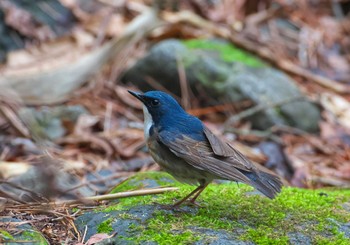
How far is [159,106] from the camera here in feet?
16.3

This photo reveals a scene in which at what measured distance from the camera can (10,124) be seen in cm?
741

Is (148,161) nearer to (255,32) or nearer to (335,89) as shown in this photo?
(335,89)

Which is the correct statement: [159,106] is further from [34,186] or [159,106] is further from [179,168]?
[34,186]

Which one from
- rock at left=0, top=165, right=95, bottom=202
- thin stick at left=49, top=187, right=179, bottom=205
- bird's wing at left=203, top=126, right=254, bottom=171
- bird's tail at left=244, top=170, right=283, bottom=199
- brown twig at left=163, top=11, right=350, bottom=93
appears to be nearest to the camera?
bird's tail at left=244, top=170, right=283, bottom=199

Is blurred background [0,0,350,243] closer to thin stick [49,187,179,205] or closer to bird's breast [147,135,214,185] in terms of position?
thin stick [49,187,179,205]

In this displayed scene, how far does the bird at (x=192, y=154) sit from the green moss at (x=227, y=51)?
500 centimetres

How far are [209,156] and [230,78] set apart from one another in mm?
4978

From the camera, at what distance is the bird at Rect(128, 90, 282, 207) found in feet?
14.3

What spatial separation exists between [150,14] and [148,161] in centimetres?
404

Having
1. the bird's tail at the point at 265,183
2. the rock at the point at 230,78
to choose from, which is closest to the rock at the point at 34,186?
the bird's tail at the point at 265,183

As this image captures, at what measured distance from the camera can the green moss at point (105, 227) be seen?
13.3 ft

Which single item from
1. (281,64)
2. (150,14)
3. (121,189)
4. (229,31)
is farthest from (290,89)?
(121,189)

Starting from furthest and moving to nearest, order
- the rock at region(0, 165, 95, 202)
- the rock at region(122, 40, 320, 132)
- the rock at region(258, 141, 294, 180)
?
the rock at region(122, 40, 320, 132) < the rock at region(258, 141, 294, 180) < the rock at region(0, 165, 95, 202)

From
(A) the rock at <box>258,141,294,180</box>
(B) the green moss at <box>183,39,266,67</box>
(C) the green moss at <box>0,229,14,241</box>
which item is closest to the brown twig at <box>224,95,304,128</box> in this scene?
(A) the rock at <box>258,141,294,180</box>
